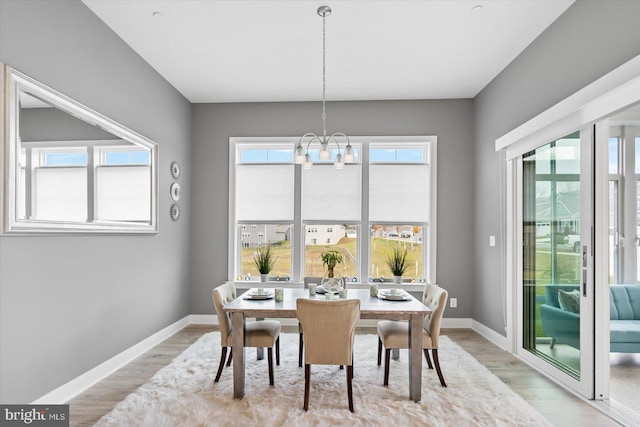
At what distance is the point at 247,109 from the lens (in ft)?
16.1

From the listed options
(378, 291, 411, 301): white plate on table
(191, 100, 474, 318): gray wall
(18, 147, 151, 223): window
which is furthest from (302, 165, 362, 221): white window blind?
(18, 147, 151, 223): window

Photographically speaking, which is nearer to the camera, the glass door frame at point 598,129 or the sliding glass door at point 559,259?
the glass door frame at point 598,129

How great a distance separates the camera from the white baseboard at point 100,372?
255 centimetres

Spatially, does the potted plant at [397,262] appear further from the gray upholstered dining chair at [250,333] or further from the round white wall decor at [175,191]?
the round white wall decor at [175,191]

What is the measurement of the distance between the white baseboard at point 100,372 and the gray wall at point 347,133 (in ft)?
3.01

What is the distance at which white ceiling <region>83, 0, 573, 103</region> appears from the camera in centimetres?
283

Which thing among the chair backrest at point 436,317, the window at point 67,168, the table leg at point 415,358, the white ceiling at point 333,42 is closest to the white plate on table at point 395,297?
the chair backrest at point 436,317

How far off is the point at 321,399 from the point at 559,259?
2.36 meters

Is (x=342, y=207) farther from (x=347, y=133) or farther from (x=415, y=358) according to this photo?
(x=415, y=358)

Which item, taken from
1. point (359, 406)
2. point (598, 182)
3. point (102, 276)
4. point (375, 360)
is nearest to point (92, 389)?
point (102, 276)

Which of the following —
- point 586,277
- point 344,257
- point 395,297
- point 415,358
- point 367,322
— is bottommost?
point 367,322

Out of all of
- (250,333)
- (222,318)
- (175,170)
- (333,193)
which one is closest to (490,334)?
(333,193)

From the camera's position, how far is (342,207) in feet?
15.9

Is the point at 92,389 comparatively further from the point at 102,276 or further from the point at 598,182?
the point at 598,182
